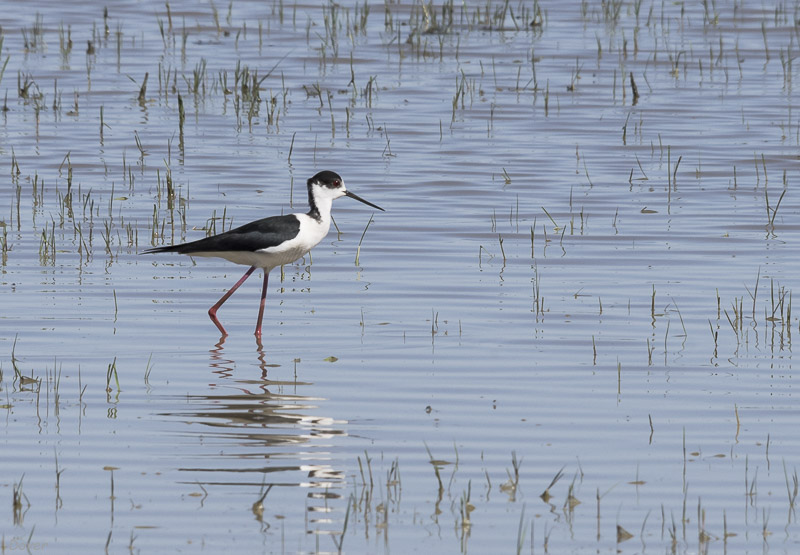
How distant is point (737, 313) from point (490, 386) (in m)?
2.15

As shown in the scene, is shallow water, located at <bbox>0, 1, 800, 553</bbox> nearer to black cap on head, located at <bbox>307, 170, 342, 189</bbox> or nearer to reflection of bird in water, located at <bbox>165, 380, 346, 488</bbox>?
reflection of bird in water, located at <bbox>165, 380, 346, 488</bbox>

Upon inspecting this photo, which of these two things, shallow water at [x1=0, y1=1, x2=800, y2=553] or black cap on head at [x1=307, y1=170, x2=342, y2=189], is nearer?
shallow water at [x1=0, y1=1, x2=800, y2=553]

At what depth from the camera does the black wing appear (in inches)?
380

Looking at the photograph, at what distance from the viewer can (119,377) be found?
790cm

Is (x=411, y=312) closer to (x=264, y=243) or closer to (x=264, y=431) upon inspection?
(x=264, y=243)

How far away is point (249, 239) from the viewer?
9.65m

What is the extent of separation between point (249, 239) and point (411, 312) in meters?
1.21

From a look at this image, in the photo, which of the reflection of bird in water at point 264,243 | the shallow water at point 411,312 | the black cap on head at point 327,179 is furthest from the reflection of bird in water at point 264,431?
the black cap on head at point 327,179

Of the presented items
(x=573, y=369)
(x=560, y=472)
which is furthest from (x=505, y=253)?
(x=560, y=472)

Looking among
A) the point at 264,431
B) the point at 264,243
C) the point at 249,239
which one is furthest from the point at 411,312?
the point at 264,431

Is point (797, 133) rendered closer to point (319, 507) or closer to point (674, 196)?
point (674, 196)

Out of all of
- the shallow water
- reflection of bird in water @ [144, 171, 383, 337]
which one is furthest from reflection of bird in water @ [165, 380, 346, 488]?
reflection of bird in water @ [144, 171, 383, 337]

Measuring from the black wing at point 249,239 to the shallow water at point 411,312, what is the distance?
1.57 ft

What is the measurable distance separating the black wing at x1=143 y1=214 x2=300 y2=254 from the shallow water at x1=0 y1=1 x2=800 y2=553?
0.48m
